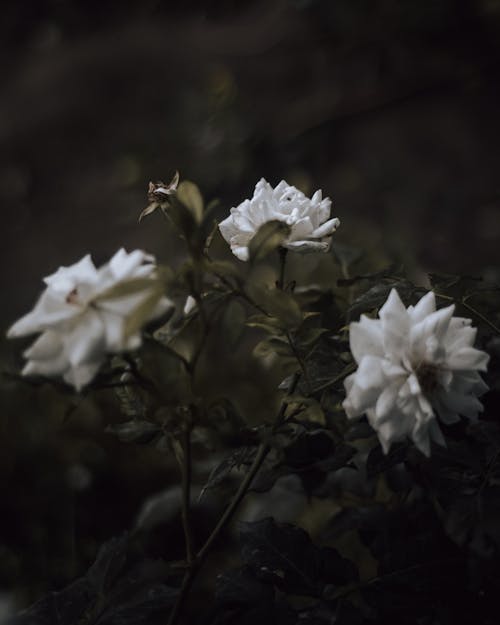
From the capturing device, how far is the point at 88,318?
0.49 m

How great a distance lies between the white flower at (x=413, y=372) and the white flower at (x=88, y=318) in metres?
0.15

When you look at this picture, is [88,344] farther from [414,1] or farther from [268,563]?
[414,1]

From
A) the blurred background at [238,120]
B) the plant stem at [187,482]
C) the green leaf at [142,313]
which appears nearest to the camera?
the green leaf at [142,313]

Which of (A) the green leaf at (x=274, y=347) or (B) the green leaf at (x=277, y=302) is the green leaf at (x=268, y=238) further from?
(A) the green leaf at (x=274, y=347)

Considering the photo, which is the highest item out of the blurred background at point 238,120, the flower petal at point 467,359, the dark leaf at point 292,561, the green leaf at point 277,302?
the blurred background at point 238,120

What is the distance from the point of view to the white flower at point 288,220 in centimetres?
63

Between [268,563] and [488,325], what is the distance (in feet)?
0.94

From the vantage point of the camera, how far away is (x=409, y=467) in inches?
27.1

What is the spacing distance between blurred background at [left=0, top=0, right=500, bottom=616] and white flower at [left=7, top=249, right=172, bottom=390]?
3.77 ft

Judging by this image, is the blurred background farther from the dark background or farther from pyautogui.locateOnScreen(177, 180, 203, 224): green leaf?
pyautogui.locateOnScreen(177, 180, 203, 224): green leaf

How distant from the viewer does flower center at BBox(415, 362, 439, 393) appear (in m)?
0.55

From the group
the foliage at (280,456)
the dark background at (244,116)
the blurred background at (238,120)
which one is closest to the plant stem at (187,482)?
the foliage at (280,456)

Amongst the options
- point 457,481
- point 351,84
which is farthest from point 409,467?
point 351,84

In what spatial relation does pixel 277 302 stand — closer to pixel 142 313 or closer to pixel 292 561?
pixel 142 313
